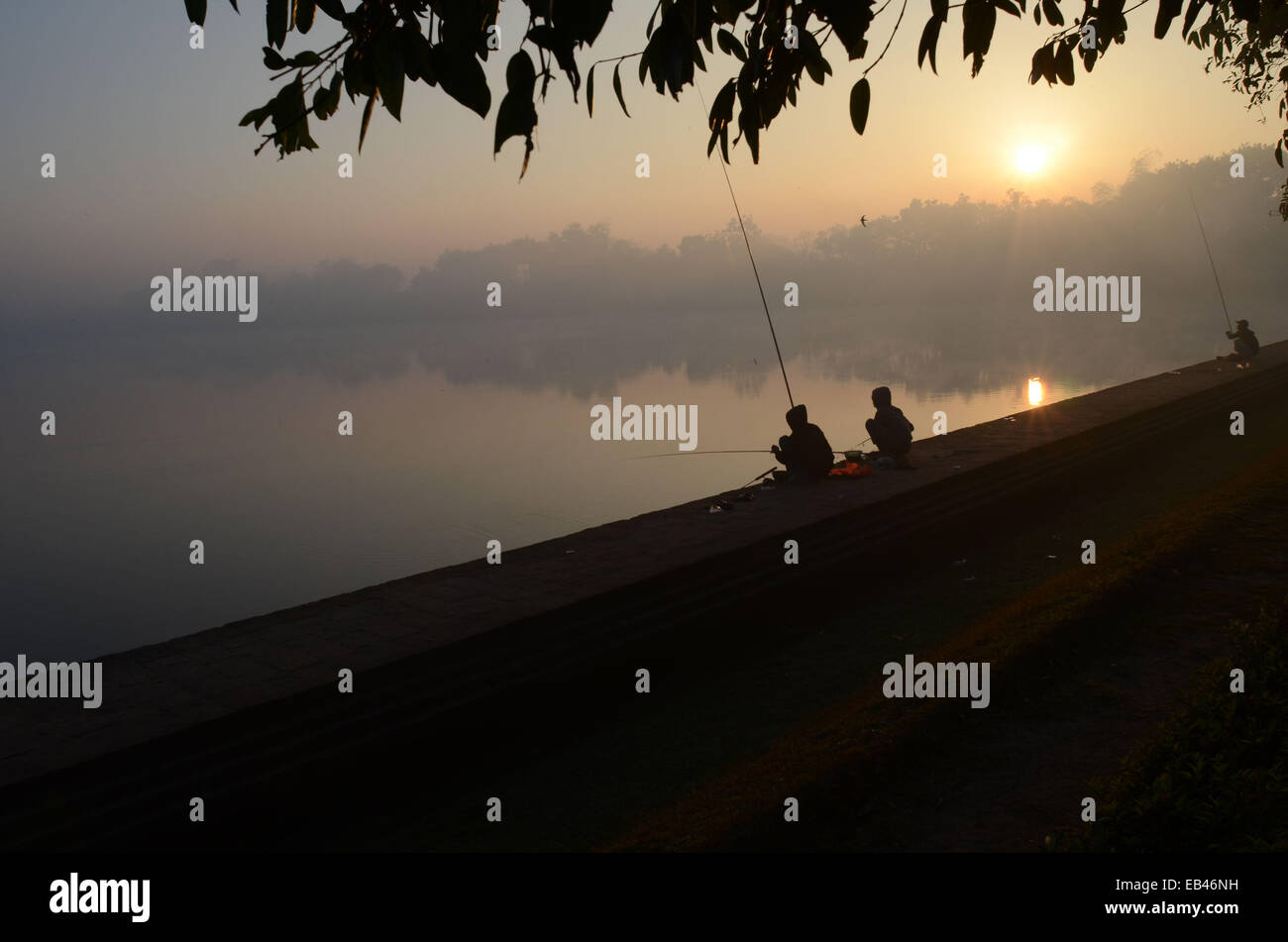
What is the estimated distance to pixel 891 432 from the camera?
42.6 ft

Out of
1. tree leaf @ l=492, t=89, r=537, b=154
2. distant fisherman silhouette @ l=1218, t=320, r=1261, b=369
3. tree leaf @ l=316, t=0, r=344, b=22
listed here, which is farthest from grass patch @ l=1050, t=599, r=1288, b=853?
distant fisherman silhouette @ l=1218, t=320, r=1261, b=369

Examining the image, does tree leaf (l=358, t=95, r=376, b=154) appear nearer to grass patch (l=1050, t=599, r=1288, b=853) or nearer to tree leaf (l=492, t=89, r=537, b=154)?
tree leaf (l=492, t=89, r=537, b=154)

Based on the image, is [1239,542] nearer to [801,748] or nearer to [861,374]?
[801,748]

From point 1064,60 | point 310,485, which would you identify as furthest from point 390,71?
point 310,485

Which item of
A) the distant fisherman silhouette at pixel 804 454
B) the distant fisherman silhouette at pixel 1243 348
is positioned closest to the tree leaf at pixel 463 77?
the distant fisherman silhouette at pixel 804 454

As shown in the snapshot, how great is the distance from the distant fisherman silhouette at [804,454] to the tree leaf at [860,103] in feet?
28.4

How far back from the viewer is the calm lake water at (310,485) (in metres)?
13.2

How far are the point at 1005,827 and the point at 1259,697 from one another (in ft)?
4.81

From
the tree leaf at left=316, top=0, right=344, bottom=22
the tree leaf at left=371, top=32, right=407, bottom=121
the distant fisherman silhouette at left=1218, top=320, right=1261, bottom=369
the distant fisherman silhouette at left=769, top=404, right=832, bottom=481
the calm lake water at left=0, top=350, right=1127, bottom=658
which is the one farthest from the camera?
the distant fisherman silhouette at left=1218, top=320, right=1261, bottom=369

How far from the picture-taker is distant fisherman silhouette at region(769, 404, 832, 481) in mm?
12141

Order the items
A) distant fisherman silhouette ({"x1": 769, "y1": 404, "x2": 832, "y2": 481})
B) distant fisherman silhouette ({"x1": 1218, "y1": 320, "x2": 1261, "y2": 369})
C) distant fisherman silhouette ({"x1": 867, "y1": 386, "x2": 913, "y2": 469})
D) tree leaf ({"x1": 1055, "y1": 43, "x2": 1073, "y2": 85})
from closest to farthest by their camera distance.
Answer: tree leaf ({"x1": 1055, "y1": 43, "x2": 1073, "y2": 85}) < distant fisherman silhouette ({"x1": 769, "y1": 404, "x2": 832, "y2": 481}) < distant fisherman silhouette ({"x1": 867, "y1": 386, "x2": 913, "y2": 469}) < distant fisherman silhouette ({"x1": 1218, "y1": 320, "x2": 1261, "y2": 369})

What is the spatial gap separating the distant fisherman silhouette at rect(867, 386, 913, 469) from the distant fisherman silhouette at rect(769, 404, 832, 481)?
1016mm

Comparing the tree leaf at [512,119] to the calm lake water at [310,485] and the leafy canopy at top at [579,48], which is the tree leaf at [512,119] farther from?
the calm lake water at [310,485]
